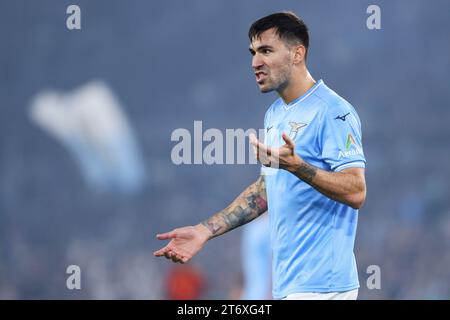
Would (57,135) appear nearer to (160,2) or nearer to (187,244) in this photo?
(160,2)

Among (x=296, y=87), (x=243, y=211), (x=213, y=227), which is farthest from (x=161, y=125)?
(x=296, y=87)

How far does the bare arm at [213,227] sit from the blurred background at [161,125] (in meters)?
7.18

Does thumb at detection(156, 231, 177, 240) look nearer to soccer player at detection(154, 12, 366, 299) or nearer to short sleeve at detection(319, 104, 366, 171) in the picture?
soccer player at detection(154, 12, 366, 299)

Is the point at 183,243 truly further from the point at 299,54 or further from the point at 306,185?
the point at 299,54

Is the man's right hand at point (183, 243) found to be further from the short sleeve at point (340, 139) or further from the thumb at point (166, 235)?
the short sleeve at point (340, 139)

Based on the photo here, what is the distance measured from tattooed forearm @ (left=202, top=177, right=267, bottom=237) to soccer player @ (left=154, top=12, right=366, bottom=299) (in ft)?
0.26

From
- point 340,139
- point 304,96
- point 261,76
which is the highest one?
point 261,76

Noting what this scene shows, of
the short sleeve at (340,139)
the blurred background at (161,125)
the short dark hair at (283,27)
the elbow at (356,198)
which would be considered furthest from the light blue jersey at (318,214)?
the blurred background at (161,125)

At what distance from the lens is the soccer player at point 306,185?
458 centimetres

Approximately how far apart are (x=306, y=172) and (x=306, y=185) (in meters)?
0.34

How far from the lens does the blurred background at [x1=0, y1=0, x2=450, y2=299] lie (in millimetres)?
12797

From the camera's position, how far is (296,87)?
5055 millimetres

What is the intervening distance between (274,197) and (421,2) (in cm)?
987
